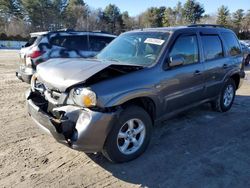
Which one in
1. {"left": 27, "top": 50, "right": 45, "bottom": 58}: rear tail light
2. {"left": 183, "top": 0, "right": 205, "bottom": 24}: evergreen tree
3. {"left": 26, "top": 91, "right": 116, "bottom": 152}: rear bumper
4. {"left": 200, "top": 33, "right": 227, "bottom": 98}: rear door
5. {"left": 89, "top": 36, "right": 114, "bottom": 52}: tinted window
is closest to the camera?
{"left": 26, "top": 91, "right": 116, "bottom": 152}: rear bumper

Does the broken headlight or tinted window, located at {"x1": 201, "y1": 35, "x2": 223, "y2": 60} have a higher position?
tinted window, located at {"x1": 201, "y1": 35, "x2": 223, "y2": 60}

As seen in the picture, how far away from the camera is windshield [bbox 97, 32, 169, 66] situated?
175 inches

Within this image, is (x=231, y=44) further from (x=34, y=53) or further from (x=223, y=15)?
(x=223, y=15)

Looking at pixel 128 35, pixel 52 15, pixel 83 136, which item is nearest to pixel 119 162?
pixel 83 136

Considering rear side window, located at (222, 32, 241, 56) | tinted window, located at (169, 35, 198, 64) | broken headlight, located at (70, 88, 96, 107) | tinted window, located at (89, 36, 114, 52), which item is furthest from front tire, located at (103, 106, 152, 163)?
tinted window, located at (89, 36, 114, 52)

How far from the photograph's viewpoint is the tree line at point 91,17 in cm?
6668

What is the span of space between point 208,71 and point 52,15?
70130 millimetres

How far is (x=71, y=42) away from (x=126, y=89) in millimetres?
5563

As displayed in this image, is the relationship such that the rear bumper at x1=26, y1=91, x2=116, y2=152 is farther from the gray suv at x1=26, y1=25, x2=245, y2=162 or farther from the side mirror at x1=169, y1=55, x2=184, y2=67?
the side mirror at x1=169, y1=55, x2=184, y2=67

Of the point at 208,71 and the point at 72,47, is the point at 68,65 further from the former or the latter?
the point at 72,47

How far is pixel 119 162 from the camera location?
390cm

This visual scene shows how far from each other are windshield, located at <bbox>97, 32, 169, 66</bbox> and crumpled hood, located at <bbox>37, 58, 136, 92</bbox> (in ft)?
2.12

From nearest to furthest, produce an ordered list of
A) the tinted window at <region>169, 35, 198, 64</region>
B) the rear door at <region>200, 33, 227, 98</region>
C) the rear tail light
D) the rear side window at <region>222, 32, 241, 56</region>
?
the tinted window at <region>169, 35, 198, 64</region> → the rear door at <region>200, 33, 227, 98</region> → the rear side window at <region>222, 32, 241, 56</region> → the rear tail light

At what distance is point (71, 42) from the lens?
28.9 feet
